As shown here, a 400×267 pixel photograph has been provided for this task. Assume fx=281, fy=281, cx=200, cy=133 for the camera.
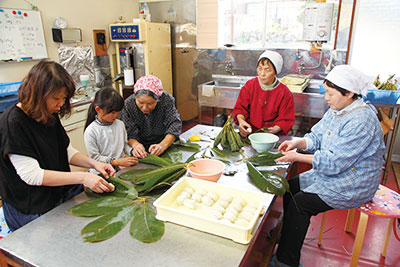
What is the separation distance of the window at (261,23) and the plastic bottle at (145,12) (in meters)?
1.17

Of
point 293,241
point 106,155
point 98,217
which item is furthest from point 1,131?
point 293,241

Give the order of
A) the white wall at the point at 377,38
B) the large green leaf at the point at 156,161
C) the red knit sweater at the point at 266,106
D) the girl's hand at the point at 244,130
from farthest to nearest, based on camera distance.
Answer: the white wall at the point at 377,38, the red knit sweater at the point at 266,106, the girl's hand at the point at 244,130, the large green leaf at the point at 156,161

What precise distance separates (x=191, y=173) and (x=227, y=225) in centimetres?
46

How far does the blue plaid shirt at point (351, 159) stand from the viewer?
1.58 metres

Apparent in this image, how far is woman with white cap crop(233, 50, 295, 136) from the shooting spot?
240 centimetres

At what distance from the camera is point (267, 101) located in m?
2.55

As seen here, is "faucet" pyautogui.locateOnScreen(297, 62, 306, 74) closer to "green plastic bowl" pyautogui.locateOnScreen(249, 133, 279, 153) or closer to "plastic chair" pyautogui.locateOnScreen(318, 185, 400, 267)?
"green plastic bowl" pyautogui.locateOnScreen(249, 133, 279, 153)

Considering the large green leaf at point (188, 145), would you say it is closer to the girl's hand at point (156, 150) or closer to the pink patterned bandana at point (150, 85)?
the girl's hand at point (156, 150)

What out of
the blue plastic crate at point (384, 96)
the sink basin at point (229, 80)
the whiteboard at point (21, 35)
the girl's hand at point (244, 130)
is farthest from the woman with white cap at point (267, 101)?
the whiteboard at point (21, 35)

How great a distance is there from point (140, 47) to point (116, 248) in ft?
12.0

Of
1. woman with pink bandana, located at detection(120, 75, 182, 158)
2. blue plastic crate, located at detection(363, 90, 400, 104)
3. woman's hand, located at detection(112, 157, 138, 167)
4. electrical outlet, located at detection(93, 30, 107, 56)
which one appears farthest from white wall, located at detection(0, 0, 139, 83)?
blue plastic crate, located at detection(363, 90, 400, 104)

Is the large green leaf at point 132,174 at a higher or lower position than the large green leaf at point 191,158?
lower

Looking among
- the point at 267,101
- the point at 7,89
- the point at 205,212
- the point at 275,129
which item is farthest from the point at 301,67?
the point at 7,89

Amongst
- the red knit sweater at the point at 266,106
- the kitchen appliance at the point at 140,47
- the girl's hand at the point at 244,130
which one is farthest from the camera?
the kitchen appliance at the point at 140,47
